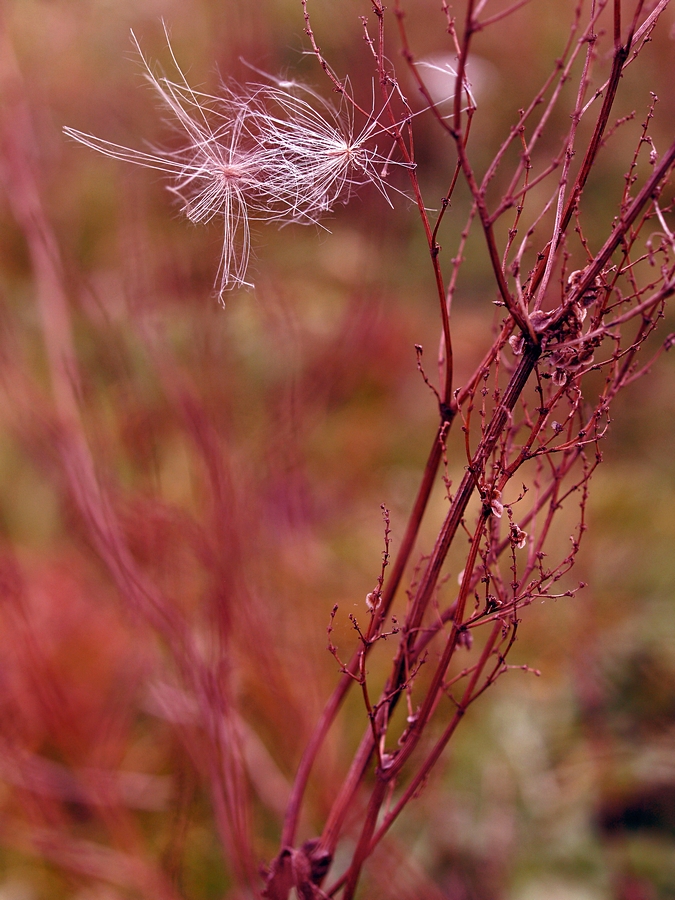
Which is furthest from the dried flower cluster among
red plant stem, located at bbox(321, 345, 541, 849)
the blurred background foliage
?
red plant stem, located at bbox(321, 345, 541, 849)

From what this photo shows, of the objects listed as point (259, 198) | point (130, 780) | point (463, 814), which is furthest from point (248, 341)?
point (259, 198)

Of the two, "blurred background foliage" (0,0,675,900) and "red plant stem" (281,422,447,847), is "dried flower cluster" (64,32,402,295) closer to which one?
"blurred background foliage" (0,0,675,900)

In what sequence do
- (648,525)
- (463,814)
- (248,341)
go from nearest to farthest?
(463,814)
(648,525)
(248,341)

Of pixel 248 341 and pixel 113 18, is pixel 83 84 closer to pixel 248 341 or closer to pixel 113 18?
pixel 113 18

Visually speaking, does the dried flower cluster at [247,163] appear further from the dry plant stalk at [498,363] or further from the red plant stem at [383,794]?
the red plant stem at [383,794]

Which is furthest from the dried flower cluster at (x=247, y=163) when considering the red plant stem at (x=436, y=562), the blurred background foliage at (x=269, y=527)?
the red plant stem at (x=436, y=562)
